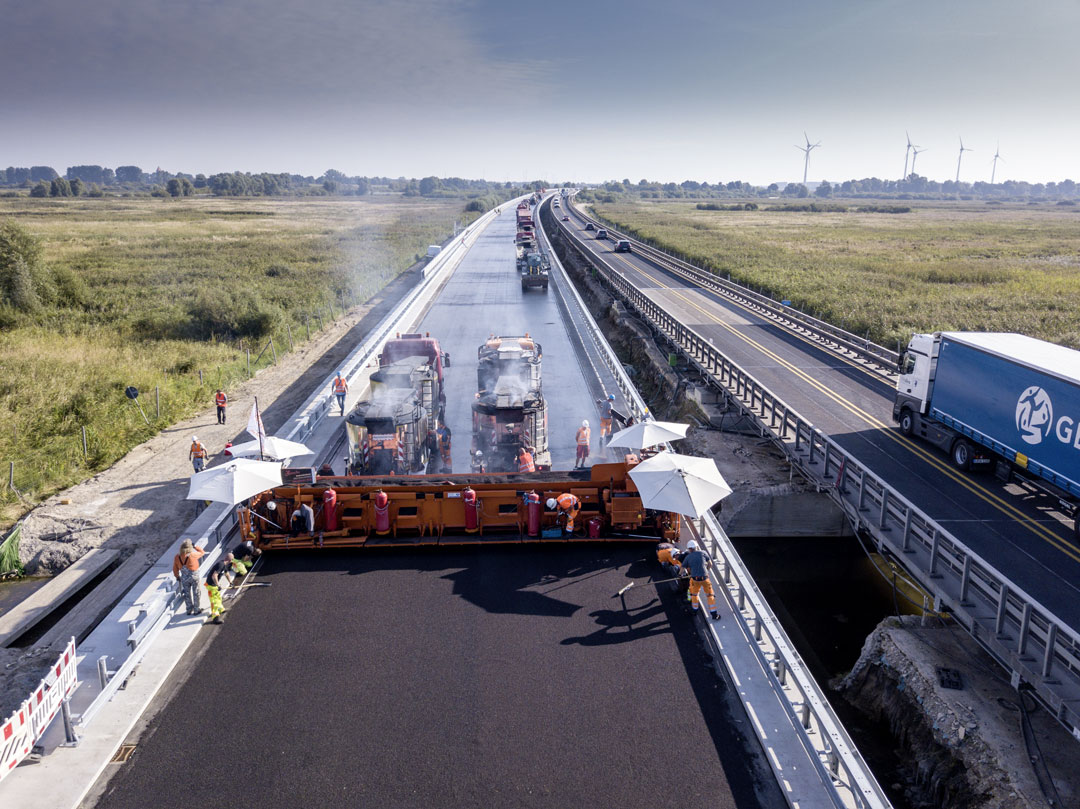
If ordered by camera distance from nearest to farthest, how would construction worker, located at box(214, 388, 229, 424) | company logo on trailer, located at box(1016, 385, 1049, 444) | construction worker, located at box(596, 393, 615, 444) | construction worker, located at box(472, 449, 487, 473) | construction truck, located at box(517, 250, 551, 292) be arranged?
company logo on trailer, located at box(1016, 385, 1049, 444) → construction worker, located at box(472, 449, 487, 473) → construction worker, located at box(596, 393, 615, 444) → construction worker, located at box(214, 388, 229, 424) → construction truck, located at box(517, 250, 551, 292)

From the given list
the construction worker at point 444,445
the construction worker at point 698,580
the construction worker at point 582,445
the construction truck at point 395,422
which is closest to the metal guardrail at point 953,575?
the construction worker at point 698,580

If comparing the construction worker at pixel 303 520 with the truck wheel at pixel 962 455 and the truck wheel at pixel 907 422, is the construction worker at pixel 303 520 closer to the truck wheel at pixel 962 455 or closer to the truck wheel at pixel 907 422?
the truck wheel at pixel 962 455

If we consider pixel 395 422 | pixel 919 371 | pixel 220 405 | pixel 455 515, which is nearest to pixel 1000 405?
pixel 919 371

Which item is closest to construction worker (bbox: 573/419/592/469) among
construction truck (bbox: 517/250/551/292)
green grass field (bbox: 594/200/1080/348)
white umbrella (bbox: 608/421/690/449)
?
white umbrella (bbox: 608/421/690/449)

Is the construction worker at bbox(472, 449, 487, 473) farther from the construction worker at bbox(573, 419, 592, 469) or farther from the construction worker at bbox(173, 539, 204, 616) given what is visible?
the construction worker at bbox(173, 539, 204, 616)

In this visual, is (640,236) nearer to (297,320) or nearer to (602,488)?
(297,320)

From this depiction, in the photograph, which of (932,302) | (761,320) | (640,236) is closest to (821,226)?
(640,236)
